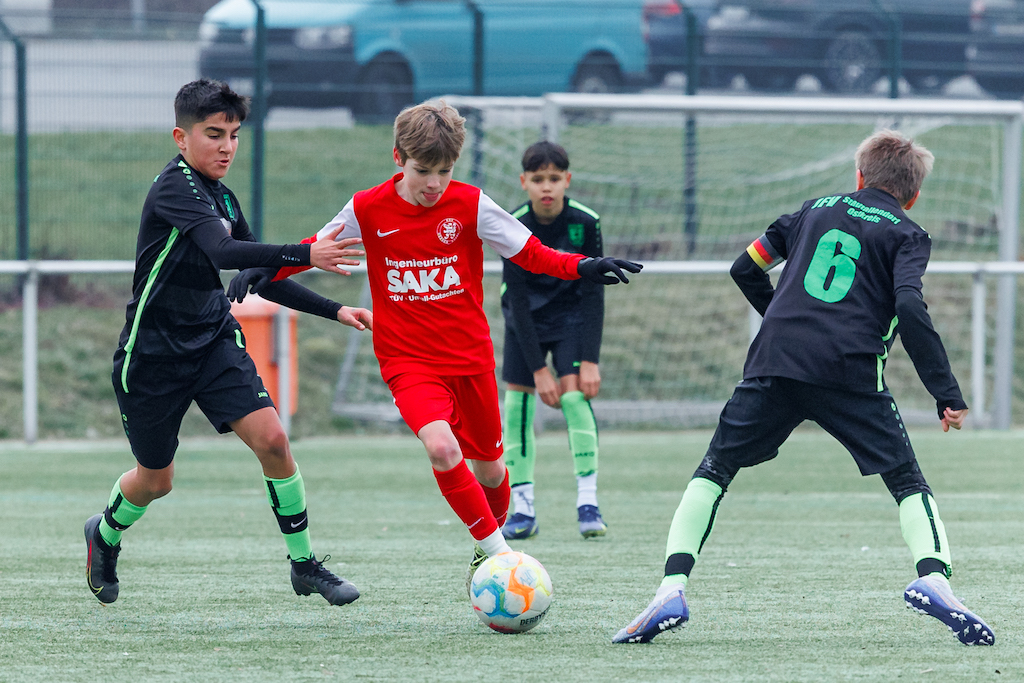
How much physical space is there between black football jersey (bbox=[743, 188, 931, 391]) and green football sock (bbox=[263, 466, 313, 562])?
160cm

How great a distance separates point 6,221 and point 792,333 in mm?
8995

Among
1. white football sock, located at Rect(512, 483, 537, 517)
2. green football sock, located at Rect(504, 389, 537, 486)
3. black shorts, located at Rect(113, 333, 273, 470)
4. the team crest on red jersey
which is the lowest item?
white football sock, located at Rect(512, 483, 537, 517)

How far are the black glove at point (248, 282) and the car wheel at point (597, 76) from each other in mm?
8735

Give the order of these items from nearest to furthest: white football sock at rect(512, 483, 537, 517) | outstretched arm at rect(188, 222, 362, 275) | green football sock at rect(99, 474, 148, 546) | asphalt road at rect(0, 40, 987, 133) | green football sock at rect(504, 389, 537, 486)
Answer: outstretched arm at rect(188, 222, 362, 275), green football sock at rect(99, 474, 148, 546), white football sock at rect(512, 483, 537, 517), green football sock at rect(504, 389, 537, 486), asphalt road at rect(0, 40, 987, 133)

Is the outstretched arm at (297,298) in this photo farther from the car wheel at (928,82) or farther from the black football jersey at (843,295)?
the car wheel at (928,82)

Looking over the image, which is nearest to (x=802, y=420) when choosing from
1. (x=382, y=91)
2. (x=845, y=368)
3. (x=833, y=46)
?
(x=845, y=368)

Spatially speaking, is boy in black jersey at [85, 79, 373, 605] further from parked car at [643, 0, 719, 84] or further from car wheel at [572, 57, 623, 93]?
parked car at [643, 0, 719, 84]

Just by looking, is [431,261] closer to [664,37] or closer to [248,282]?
[248,282]

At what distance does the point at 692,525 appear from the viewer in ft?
12.5

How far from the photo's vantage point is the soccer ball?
12.5ft

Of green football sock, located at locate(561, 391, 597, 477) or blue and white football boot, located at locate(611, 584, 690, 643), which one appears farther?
green football sock, located at locate(561, 391, 597, 477)

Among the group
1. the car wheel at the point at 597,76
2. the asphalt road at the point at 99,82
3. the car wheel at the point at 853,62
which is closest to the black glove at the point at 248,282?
the asphalt road at the point at 99,82

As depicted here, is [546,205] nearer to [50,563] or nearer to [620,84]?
[50,563]

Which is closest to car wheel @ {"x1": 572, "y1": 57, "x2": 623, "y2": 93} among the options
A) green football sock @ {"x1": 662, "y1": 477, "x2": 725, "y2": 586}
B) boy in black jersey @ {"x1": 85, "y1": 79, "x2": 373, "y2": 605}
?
boy in black jersey @ {"x1": 85, "y1": 79, "x2": 373, "y2": 605}
